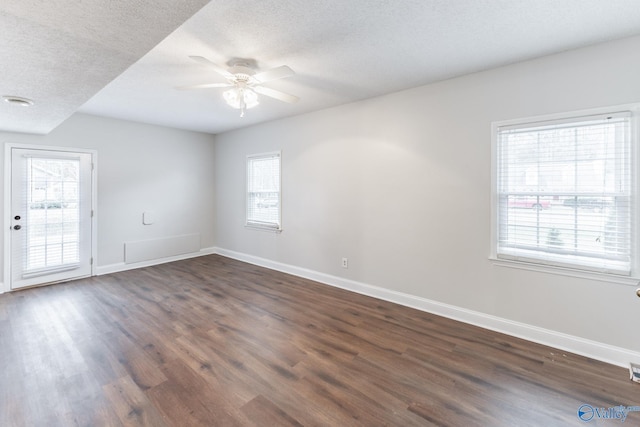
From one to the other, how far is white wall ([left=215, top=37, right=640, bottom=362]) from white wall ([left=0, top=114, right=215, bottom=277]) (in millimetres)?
2103

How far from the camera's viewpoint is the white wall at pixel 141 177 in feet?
15.0

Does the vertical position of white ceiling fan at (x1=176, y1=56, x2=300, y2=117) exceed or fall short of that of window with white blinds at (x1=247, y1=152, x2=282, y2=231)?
it exceeds it

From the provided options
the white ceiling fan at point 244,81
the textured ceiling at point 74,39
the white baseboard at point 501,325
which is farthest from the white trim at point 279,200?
the textured ceiling at point 74,39

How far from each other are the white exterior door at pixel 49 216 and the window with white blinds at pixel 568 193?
5867 millimetres

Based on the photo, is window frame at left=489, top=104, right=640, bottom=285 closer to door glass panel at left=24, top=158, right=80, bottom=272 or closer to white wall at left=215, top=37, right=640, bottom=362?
white wall at left=215, top=37, right=640, bottom=362

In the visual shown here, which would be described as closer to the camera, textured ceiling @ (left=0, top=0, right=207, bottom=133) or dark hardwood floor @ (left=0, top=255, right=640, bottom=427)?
textured ceiling @ (left=0, top=0, right=207, bottom=133)

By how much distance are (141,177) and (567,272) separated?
621cm

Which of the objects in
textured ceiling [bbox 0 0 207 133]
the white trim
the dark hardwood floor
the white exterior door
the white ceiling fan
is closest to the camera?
textured ceiling [bbox 0 0 207 133]

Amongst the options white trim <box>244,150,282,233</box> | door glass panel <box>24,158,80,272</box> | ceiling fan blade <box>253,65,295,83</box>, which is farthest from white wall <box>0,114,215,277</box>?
ceiling fan blade <box>253,65,295,83</box>

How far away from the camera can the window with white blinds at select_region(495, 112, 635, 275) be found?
2295 millimetres

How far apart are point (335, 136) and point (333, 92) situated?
0.72 m

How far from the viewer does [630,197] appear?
88.7 inches

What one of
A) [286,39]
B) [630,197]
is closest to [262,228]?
[286,39]

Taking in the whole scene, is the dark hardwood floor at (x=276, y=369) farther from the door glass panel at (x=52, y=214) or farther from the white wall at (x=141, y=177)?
the white wall at (x=141, y=177)
